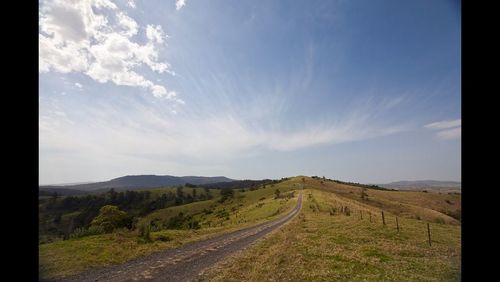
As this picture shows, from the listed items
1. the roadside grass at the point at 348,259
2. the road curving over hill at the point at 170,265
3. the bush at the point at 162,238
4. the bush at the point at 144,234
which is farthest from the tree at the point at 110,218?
the roadside grass at the point at 348,259

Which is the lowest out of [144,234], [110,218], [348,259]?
[110,218]

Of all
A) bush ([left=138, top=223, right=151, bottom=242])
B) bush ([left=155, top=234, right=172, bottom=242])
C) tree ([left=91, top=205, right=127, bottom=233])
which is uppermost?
bush ([left=138, top=223, right=151, bottom=242])

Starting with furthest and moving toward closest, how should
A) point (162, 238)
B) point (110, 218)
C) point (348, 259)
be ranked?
1. point (110, 218)
2. point (162, 238)
3. point (348, 259)

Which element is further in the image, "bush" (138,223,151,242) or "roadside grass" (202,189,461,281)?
"bush" (138,223,151,242)

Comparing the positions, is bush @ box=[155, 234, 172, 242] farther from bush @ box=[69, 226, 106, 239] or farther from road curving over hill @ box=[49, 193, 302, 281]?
bush @ box=[69, 226, 106, 239]

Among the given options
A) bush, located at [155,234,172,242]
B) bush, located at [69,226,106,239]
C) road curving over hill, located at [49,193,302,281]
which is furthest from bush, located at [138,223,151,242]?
bush, located at [69,226,106,239]

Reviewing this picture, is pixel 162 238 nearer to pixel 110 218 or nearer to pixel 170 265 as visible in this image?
pixel 170 265

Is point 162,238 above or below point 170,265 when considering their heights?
below

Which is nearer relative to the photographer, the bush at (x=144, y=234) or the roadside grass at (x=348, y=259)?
the roadside grass at (x=348, y=259)

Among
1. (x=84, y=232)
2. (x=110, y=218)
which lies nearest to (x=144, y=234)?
(x=84, y=232)

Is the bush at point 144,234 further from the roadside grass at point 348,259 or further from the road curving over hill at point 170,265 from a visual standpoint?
the roadside grass at point 348,259
